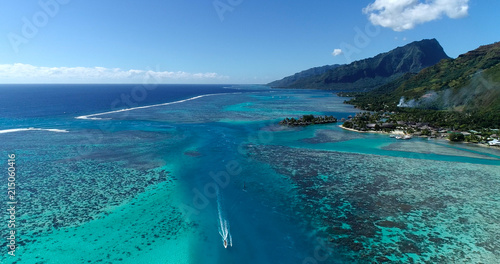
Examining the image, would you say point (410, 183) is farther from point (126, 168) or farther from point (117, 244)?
point (126, 168)

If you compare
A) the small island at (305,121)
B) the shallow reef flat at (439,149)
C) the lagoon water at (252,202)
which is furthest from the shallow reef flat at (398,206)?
the small island at (305,121)

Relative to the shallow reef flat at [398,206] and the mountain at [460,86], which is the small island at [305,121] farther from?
the mountain at [460,86]

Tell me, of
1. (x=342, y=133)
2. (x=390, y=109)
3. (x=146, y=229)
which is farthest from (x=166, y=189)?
(x=390, y=109)

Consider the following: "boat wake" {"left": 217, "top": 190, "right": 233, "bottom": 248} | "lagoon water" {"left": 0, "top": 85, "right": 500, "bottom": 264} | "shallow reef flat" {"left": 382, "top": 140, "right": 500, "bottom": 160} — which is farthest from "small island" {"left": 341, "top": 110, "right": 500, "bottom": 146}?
"boat wake" {"left": 217, "top": 190, "right": 233, "bottom": 248}

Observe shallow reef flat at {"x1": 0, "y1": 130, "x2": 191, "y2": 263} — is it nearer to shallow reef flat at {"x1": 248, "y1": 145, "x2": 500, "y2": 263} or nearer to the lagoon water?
the lagoon water

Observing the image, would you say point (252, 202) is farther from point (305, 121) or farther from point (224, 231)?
point (305, 121)

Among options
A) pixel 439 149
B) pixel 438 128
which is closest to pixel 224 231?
pixel 439 149
